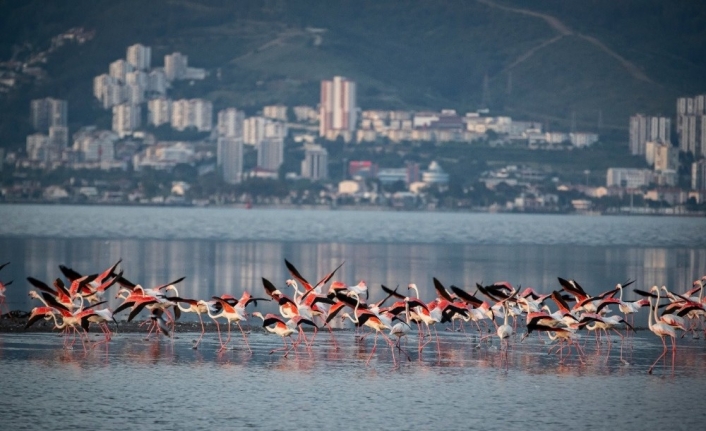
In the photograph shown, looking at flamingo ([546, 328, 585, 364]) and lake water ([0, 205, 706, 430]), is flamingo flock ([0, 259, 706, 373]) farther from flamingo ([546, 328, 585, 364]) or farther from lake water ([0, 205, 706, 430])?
lake water ([0, 205, 706, 430])

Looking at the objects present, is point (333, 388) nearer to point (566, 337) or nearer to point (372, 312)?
point (372, 312)

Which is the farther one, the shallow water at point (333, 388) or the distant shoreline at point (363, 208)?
the distant shoreline at point (363, 208)

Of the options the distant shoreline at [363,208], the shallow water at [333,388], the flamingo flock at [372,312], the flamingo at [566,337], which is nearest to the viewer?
the shallow water at [333,388]

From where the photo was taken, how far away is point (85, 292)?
2273cm

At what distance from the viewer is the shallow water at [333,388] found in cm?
1648

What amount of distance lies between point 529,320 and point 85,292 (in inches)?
285

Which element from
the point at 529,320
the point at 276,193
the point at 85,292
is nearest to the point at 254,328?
the point at 85,292

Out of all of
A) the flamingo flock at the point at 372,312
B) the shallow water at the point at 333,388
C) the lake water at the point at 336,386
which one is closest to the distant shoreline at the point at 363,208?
the lake water at the point at 336,386

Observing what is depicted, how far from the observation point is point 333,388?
60.5ft

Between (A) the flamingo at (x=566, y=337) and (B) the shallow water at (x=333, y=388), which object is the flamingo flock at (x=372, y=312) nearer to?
(A) the flamingo at (x=566, y=337)

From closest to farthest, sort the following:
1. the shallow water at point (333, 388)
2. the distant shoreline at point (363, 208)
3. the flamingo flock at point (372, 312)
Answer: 1. the shallow water at point (333, 388)
2. the flamingo flock at point (372, 312)
3. the distant shoreline at point (363, 208)

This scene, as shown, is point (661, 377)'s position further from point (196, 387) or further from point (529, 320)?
point (196, 387)

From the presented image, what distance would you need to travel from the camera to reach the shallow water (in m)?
16.5

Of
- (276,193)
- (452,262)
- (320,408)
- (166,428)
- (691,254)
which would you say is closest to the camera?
(166,428)
